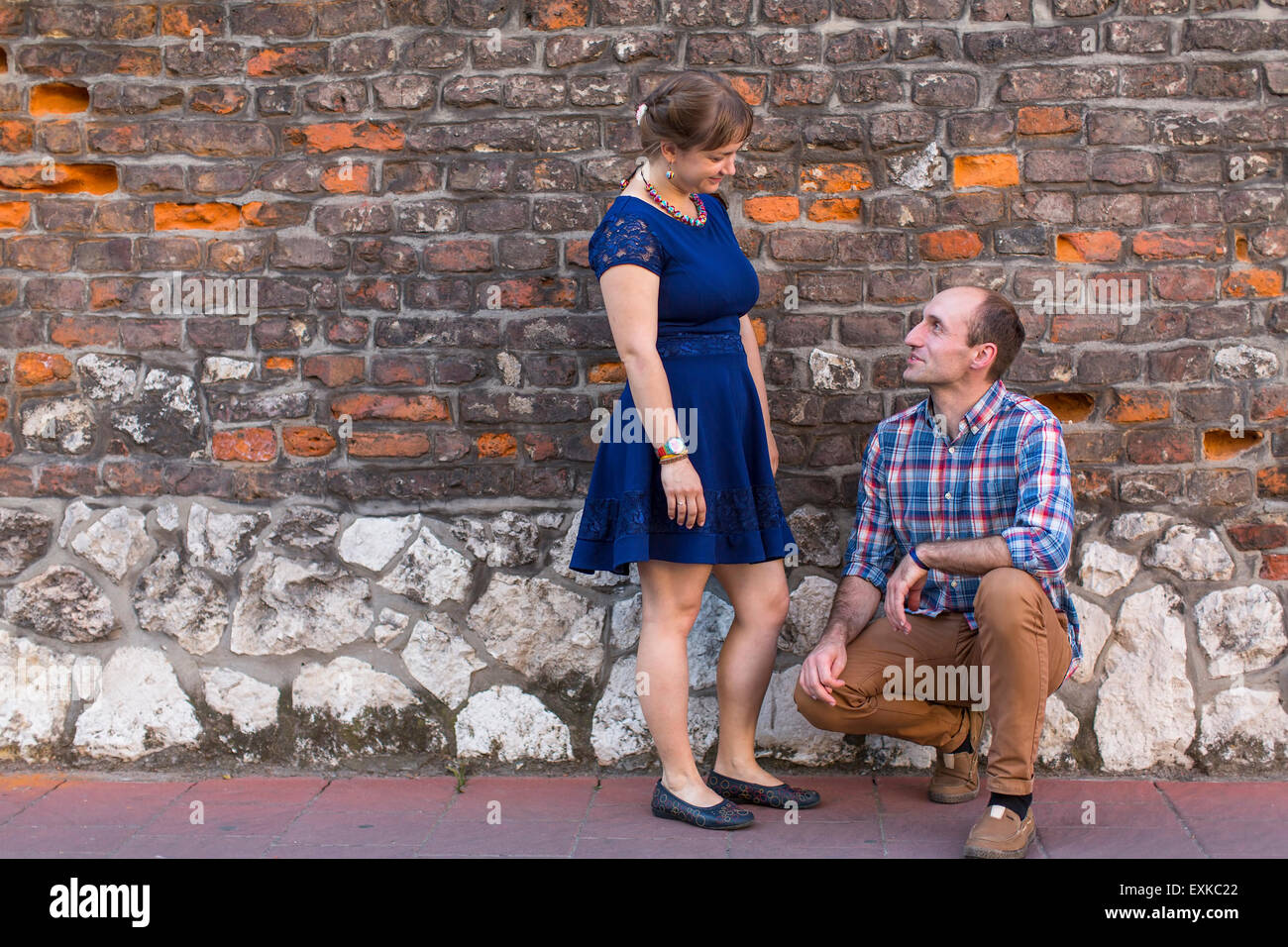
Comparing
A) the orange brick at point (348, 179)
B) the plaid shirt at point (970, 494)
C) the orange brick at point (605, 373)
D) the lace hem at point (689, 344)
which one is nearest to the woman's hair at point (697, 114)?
the lace hem at point (689, 344)

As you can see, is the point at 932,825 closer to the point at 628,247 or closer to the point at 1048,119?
the point at 628,247

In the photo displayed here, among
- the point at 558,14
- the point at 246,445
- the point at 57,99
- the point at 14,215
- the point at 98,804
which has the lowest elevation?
the point at 98,804

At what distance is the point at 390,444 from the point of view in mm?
3486

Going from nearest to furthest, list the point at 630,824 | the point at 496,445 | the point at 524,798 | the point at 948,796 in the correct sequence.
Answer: the point at 630,824, the point at 948,796, the point at 524,798, the point at 496,445

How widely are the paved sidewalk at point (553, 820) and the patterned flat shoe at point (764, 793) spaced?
3 centimetres

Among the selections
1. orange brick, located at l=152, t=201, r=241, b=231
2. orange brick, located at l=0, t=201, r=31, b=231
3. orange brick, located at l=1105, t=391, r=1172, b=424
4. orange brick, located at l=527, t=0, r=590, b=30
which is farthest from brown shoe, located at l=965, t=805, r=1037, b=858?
orange brick, located at l=0, t=201, r=31, b=231

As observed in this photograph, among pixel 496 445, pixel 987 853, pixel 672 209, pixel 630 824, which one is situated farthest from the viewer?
pixel 496 445

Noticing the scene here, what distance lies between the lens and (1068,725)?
335 centimetres

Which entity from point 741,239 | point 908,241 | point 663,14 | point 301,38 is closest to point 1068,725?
point 908,241

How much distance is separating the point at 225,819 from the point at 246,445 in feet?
3.48

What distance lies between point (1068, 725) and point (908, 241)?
4.70 ft

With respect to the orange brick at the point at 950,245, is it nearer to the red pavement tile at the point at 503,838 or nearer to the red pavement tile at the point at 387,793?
the red pavement tile at the point at 503,838

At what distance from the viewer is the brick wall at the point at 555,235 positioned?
10.9ft

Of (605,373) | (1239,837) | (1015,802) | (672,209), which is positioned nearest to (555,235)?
(605,373)
